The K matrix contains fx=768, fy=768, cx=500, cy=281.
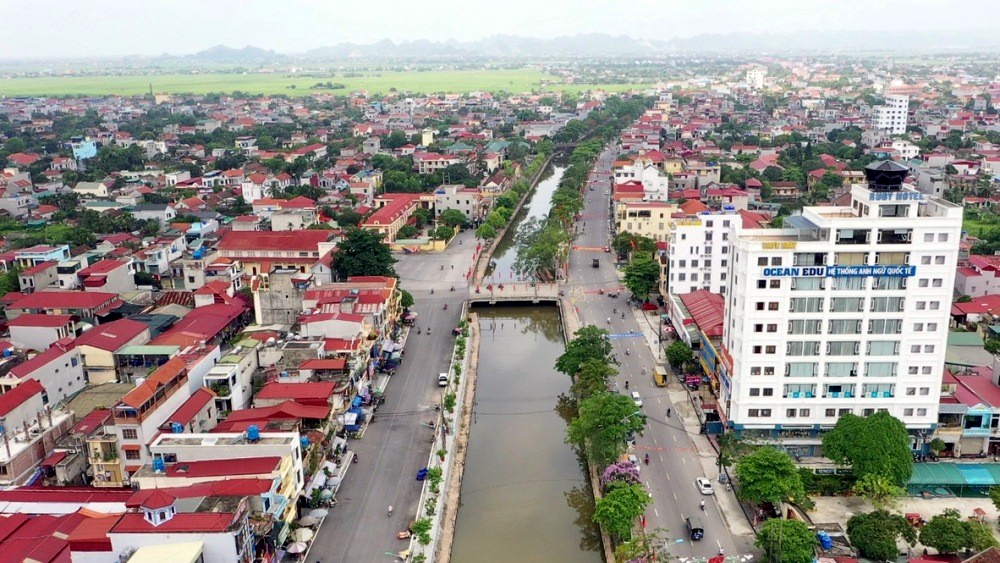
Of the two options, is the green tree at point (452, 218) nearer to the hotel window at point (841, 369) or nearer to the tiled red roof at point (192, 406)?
the tiled red roof at point (192, 406)

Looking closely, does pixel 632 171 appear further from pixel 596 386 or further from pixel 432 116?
pixel 432 116

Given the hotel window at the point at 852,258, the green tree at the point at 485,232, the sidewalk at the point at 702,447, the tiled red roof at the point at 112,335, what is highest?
the hotel window at the point at 852,258

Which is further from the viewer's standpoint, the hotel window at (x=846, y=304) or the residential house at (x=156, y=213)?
the residential house at (x=156, y=213)

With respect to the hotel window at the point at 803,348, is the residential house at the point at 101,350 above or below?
below

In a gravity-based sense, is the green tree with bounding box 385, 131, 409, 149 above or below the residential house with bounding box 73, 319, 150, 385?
above

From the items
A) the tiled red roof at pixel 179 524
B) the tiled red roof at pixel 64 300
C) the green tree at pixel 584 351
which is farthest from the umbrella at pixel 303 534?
the tiled red roof at pixel 64 300

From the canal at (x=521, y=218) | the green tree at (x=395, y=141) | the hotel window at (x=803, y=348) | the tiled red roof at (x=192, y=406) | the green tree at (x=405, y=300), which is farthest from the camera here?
the green tree at (x=395, y=141)

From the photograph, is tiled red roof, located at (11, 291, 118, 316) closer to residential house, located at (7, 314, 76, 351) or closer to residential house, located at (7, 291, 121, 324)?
residential house, located at (7, 291, 121, 324)

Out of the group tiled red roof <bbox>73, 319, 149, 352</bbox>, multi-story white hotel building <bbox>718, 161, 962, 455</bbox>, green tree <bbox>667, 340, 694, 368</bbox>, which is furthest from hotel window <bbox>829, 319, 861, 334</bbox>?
tiled red roof <bbox>73, 319, 149, 352</bbox>
